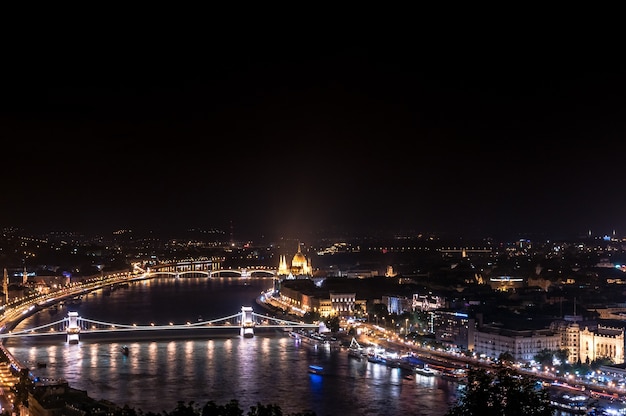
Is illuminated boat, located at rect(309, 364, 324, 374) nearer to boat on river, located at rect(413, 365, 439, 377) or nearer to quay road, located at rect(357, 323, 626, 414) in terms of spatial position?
boat on river, located at rect(413, 365, 439, 377)

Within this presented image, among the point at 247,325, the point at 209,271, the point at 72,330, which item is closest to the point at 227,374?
the point at 72,330

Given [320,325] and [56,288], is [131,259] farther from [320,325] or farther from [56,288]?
[320,325]

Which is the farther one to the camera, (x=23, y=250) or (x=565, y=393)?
(x=23, y=250)

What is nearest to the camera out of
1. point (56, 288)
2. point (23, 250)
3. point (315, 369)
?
point (315, 369)

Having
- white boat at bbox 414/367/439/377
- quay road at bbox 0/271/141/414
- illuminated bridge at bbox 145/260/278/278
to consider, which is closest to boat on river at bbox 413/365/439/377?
white boat at bbox 414/367/439/377

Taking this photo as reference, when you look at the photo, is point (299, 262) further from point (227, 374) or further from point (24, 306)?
point (227, 374)

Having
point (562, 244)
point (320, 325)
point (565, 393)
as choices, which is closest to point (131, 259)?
point (562, 244)
